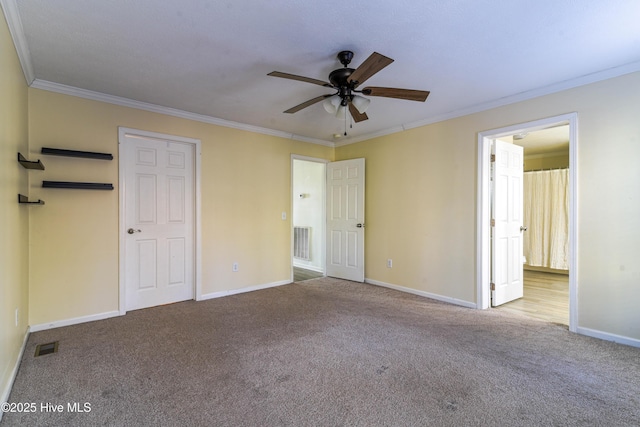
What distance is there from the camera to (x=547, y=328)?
3.13m

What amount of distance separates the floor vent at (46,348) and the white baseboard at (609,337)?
15.7 ft

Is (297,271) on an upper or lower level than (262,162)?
lower

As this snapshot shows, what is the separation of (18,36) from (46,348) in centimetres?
247

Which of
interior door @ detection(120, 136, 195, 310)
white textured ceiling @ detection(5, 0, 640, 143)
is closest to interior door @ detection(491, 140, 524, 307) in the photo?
white textured ceiling @ detection(5, 0, 640, 143)

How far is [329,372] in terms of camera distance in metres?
2.26

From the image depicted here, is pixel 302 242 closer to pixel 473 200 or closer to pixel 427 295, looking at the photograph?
pixel 427 295

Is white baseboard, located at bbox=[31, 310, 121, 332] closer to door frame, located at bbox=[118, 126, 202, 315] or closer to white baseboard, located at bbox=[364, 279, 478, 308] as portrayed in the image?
door frame, located at bbox=[118, 126, 202, 315]

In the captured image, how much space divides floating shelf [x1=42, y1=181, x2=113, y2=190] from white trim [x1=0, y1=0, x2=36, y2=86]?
3.16 ft

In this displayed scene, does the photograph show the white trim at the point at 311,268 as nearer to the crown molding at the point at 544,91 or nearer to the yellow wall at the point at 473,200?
the yellow wall at the point at 473,200

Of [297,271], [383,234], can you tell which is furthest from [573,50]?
[297,271]

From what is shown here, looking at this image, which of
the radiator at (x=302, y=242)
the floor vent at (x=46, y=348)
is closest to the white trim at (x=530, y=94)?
the radiator at (x=302, y=242)

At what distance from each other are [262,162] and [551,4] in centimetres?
369

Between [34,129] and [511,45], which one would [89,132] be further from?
[511,45]

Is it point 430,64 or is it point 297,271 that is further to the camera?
point 297,271
